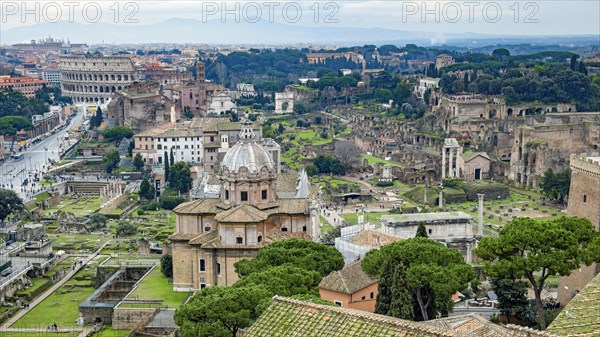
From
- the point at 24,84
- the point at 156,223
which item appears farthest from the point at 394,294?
the point at 24,84

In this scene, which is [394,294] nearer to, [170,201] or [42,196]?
[170,201]

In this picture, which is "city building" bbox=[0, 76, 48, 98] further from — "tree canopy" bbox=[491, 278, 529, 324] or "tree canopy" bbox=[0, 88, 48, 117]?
"tree canopy" bbox=[491, 278, 529, 324]

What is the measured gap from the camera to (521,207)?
6906 cm

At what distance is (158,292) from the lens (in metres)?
41.1

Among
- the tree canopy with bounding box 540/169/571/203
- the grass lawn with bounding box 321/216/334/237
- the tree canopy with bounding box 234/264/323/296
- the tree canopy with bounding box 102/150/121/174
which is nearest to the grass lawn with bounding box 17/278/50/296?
the tree canopy with bounding box 234/264/323/296

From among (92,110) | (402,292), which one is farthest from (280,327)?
(92,110)

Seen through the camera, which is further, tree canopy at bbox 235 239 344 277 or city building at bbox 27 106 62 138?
city building at bbox 27 106 62 138

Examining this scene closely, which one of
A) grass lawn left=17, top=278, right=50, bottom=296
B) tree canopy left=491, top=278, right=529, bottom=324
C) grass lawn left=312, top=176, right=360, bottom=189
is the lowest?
grass lawn left=17, top=278, right=50, bottom=296

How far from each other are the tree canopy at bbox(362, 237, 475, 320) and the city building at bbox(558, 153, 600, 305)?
7642 millimetres

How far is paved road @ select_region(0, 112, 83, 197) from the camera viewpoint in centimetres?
7691

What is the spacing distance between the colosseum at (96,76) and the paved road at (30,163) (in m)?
38.3

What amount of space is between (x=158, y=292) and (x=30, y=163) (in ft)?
171

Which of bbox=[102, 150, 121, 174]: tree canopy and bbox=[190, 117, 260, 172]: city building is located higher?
bbox=[190, 117, 260, 172]: city building

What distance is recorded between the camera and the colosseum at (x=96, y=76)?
147 metres
